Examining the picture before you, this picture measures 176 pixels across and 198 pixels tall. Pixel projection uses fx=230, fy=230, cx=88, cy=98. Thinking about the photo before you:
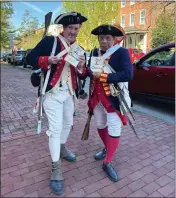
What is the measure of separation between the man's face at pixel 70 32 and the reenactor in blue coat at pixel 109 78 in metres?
0.26

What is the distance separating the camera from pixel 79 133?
13.1 ft

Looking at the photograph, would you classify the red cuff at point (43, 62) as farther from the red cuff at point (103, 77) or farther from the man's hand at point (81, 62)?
the red cuff at point (103, 77)

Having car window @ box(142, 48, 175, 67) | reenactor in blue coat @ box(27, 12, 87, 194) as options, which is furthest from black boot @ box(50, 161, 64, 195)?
car window @ box(142, 48, 175, 67)

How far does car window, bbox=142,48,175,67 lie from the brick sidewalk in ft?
5.05

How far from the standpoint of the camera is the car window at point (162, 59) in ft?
16.7

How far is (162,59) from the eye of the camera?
17.7 feet

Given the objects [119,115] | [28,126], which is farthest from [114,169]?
[28,126]

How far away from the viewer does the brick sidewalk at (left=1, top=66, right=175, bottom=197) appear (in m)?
2.42

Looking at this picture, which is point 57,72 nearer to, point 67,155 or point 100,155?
point 67,155

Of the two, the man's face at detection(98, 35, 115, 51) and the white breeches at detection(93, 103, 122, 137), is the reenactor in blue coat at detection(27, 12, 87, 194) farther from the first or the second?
the white breeches at detection(93, 103, 122, 137)

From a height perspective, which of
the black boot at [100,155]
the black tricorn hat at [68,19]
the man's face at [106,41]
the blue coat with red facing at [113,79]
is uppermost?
the black tricorn hat at [68,19]

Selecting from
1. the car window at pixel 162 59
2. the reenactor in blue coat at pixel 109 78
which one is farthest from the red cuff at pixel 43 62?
the car window at pixel 162 59

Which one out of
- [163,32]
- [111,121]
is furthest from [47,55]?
[163,32]

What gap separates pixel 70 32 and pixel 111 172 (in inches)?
64.4
